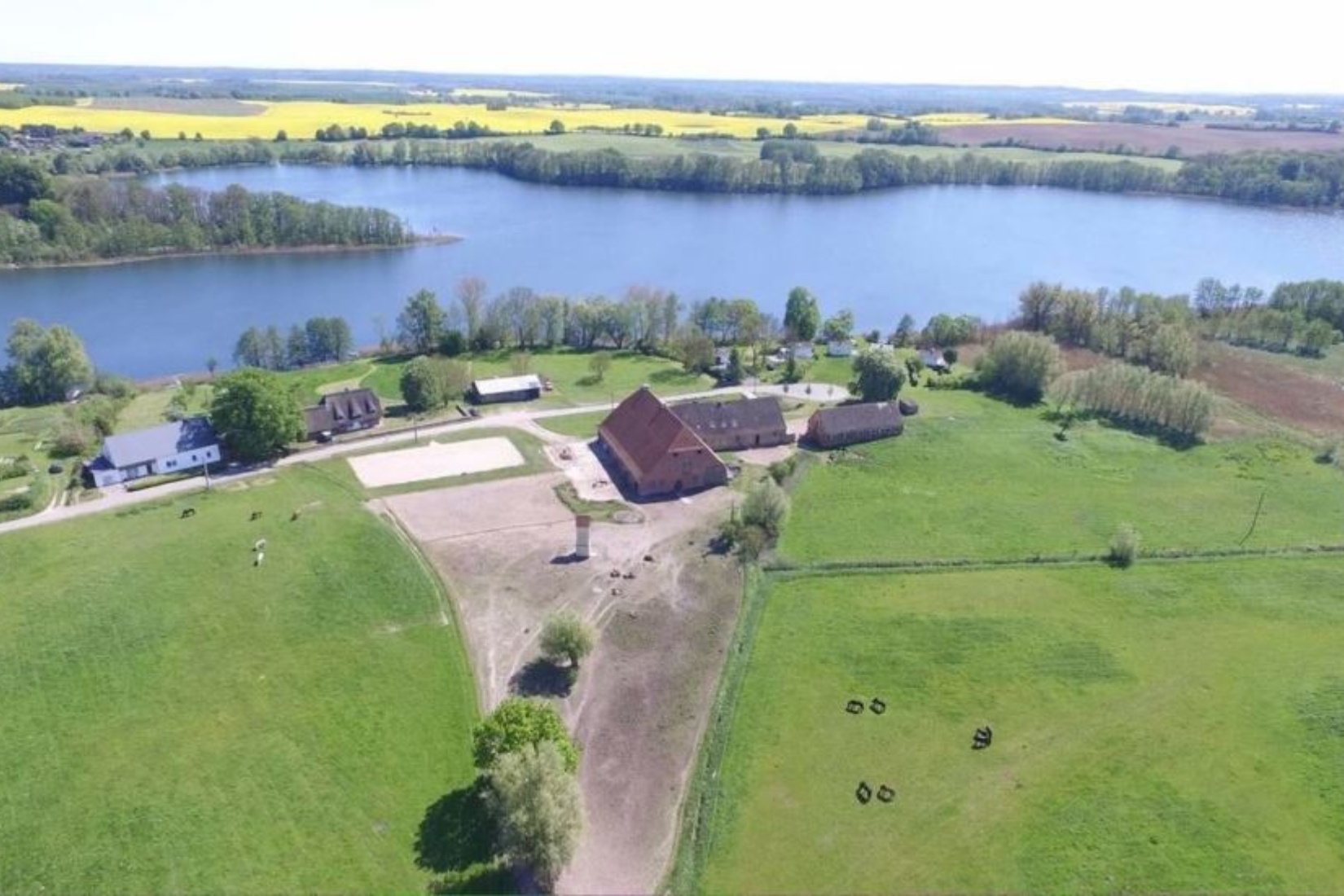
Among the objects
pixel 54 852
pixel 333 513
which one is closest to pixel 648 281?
pixel 333 513

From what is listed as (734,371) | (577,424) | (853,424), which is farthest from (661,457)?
(734,371)

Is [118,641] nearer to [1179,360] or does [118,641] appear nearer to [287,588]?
[287,588]

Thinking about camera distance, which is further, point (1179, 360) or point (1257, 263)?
point (1257, 263)

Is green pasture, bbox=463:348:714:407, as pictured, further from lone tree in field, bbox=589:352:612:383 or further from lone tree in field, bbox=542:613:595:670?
lone tree in field, bbox=542:613:595:670

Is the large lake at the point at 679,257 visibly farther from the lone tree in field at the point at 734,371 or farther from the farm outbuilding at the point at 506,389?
the lone tree in field at the point at 734,371

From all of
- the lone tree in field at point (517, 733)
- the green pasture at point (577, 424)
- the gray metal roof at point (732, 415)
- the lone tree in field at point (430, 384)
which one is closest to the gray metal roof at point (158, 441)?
the lone tree in field at point (430, 384)

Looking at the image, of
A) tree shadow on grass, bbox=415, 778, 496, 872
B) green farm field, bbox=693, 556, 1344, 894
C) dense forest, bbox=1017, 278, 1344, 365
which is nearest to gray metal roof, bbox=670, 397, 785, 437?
green farm field, bbox=693, 556, 1344, 894
